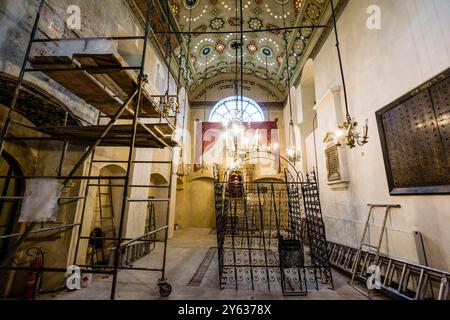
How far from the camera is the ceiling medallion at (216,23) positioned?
7344mm

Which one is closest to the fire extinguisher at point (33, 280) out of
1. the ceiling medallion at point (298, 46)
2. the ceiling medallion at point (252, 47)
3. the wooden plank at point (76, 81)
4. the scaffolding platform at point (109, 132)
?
the scaffolding platform at point (109, 132)

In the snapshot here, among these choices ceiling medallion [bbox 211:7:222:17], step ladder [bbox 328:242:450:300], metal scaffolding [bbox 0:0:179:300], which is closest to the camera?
metal scaffolding [bbox 0:0:179:300]

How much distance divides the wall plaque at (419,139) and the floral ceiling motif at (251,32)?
3580 millimetres

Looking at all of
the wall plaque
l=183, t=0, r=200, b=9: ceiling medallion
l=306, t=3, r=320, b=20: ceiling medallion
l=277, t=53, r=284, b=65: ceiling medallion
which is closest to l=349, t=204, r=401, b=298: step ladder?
the wall plaque

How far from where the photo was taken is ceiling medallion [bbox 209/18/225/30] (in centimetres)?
734

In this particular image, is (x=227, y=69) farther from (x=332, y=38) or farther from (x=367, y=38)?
(x=367, y=38)

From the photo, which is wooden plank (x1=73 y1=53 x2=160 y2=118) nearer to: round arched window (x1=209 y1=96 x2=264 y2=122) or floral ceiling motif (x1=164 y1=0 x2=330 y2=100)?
floral ceiling motif (x1=164 y1=0 x2=330 y2=100)

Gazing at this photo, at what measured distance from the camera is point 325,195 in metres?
5.43

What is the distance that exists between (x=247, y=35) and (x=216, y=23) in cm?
151

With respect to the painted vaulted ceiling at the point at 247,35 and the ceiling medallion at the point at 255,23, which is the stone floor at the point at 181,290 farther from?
the ceiling medallion at the point at 255,23

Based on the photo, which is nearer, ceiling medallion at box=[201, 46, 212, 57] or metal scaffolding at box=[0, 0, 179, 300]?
metal scaffolding at box=[0, 0, 179, 300]

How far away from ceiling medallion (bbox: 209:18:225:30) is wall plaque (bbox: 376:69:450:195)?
263 inches

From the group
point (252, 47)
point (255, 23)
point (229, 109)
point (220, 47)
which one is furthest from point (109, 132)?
point (229, 109)
